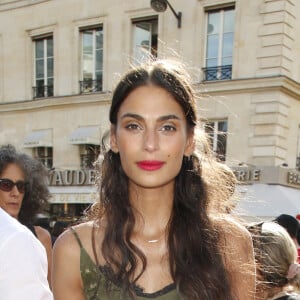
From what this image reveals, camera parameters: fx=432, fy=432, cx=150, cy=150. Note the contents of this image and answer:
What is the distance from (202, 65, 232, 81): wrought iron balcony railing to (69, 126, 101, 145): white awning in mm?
3593

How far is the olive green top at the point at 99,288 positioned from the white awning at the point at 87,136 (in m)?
11.3

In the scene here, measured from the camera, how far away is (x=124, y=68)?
1053 centimetres

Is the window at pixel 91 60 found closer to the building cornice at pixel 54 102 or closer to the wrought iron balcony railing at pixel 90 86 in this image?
the wrought iron balcony railing at pixel 90 86

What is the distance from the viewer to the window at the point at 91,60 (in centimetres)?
1331

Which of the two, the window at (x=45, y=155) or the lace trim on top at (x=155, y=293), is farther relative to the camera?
the window at (x=45, y=155)

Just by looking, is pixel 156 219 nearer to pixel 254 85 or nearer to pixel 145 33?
pixel 254 85

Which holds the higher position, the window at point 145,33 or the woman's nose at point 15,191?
the window at point 145,33

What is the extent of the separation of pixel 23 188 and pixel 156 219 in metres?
1.74

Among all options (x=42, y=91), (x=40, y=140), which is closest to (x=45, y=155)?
(x=40, y=140)

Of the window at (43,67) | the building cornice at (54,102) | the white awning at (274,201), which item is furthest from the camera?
the window at (43,67)

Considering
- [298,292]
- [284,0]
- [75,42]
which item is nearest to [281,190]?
[284,0]

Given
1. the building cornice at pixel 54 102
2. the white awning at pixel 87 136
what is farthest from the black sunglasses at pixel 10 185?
the white awning at pixel 87 136

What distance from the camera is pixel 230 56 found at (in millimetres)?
11508

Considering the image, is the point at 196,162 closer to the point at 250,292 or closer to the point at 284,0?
the point at 250,292
